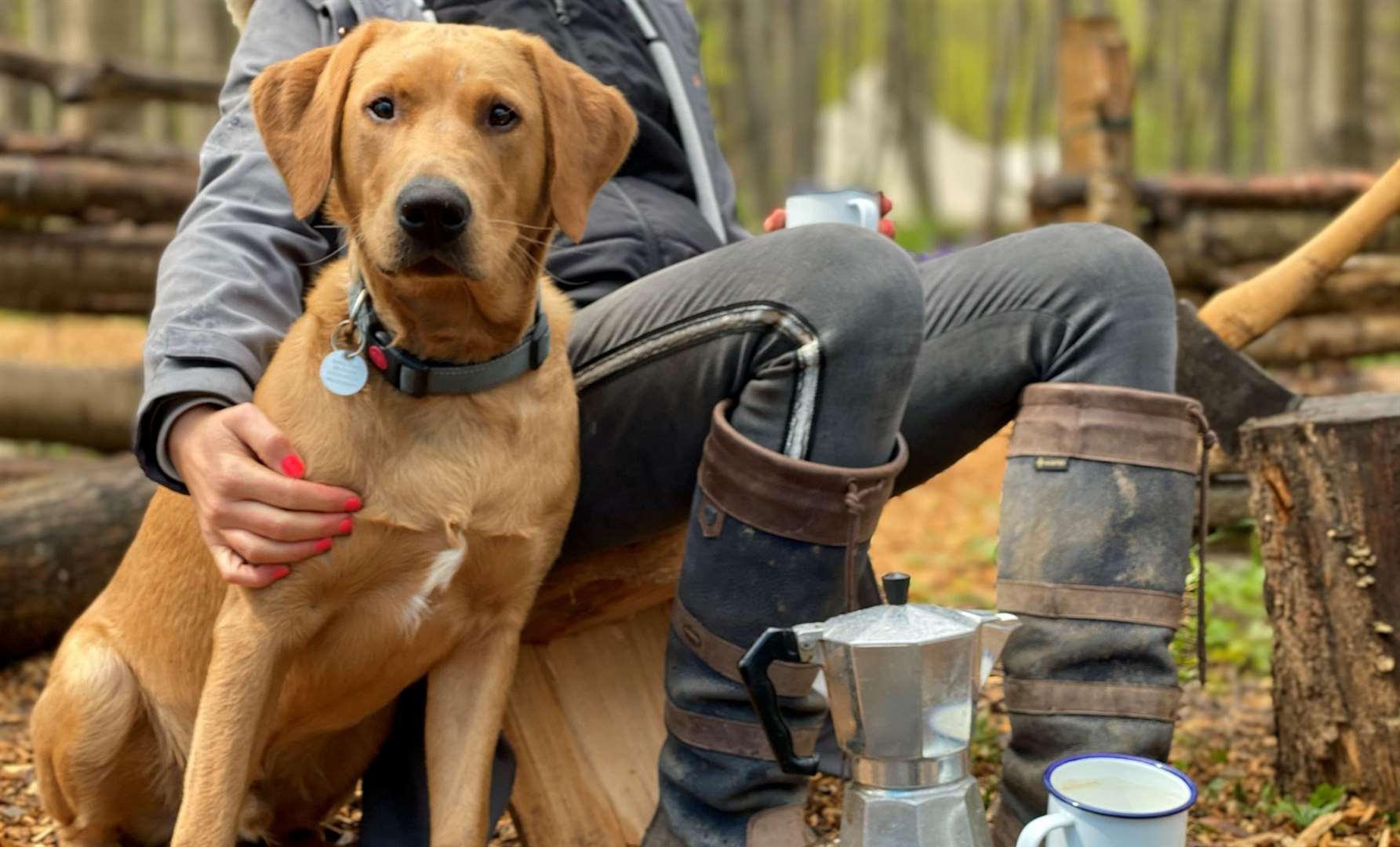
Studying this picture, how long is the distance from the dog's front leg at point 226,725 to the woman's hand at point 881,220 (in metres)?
1.26

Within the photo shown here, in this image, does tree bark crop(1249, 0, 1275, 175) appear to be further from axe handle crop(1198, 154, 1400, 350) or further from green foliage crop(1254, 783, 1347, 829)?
green foliage crop(1254, 783, 1347, 829)

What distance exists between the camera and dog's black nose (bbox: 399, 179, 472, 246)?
2242 mm

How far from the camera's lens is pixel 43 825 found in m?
3.18

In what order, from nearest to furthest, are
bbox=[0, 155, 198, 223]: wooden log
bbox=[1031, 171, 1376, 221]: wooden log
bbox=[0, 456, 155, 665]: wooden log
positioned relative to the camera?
bbox=[0, 456, 155, 665]: wooden log → bbox=[0, 155, 198, 223]: wooden log → bbox=[1031, 171, 1376, 221]: wooden log

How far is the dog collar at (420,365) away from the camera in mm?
2414

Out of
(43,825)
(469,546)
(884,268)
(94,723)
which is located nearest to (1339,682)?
(884,268)

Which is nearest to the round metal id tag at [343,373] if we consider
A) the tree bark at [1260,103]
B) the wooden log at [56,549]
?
the wooden log at [56,549]

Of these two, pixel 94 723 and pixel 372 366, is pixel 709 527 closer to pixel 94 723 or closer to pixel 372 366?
pixel 372 366

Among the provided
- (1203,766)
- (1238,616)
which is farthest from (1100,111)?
(1203,766)

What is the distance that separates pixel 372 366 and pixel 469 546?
1.11 ft

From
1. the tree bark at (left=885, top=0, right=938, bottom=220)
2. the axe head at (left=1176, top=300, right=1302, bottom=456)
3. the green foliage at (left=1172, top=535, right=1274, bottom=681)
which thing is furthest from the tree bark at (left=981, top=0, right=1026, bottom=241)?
the axe head at (left=1176, top=300, right=1302, bottom=456)

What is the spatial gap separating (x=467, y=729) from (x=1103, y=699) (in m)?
1.08

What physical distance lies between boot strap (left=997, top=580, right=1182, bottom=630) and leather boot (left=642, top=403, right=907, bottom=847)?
302 millimetres

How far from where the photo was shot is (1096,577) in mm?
2338
